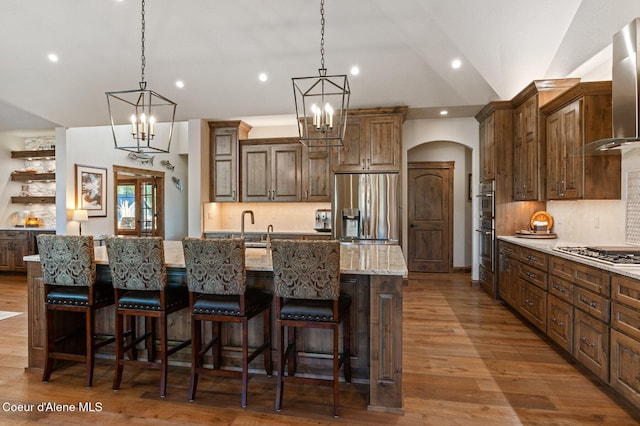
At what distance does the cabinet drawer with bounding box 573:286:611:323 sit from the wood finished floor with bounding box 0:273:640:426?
523mm

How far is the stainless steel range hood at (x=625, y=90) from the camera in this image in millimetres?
2740

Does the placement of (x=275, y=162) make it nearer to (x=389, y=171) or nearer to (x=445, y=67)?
(x=389, y=171)

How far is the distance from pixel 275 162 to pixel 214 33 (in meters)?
2.07

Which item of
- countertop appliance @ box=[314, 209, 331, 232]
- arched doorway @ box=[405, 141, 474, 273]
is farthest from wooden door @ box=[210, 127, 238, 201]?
arched doorway @ box=[405, 141, 474, 273]

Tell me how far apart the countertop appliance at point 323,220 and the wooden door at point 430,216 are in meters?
2.00

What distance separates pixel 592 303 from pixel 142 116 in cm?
352

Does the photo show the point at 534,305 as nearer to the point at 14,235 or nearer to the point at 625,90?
the point at 625,90

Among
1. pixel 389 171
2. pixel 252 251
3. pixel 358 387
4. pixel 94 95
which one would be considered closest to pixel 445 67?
pixel 389 171

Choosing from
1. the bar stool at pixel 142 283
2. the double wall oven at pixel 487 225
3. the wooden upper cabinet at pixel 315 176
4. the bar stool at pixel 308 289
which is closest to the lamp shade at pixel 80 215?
the wooden upper cabinet at pixel 315 176

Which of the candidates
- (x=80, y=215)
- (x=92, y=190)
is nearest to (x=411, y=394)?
(x=80, y=215)

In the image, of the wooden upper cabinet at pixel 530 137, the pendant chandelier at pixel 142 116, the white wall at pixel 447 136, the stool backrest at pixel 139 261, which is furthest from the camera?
the white wall at pixel 447 136

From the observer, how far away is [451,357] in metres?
3.14

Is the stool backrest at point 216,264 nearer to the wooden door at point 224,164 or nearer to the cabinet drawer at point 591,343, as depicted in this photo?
the cabinet drawer at point 591,343

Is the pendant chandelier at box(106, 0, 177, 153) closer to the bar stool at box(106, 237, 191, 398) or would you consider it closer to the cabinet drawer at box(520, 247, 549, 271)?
the bar stool at box(106, 237, 191, 398)
